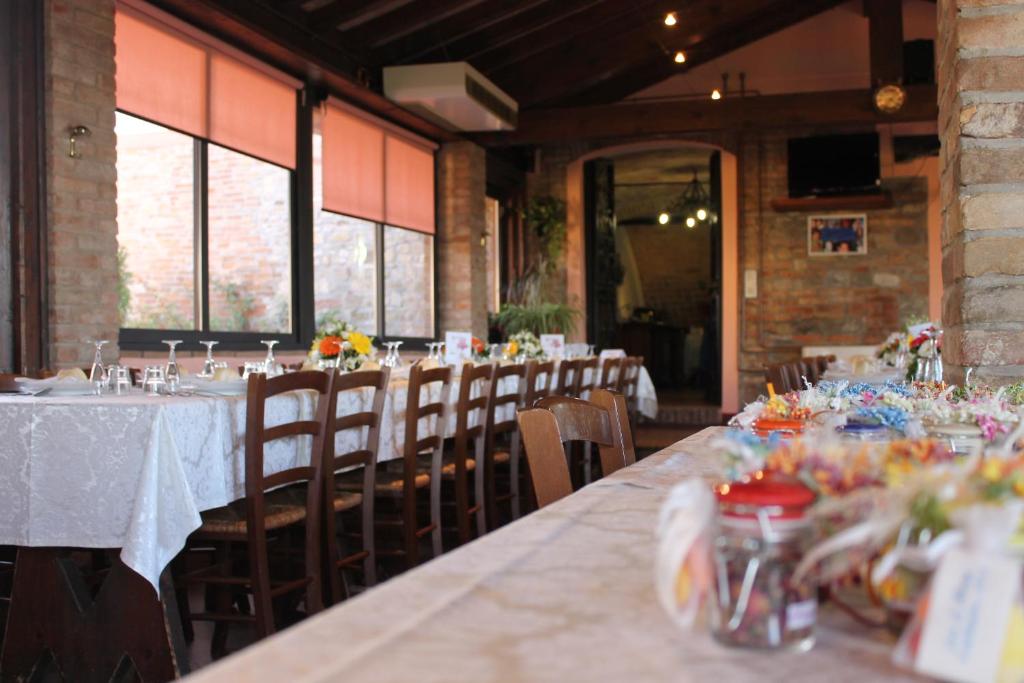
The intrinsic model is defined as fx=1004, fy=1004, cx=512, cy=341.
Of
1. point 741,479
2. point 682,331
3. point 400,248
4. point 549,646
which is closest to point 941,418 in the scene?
point 741,479

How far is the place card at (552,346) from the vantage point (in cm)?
767

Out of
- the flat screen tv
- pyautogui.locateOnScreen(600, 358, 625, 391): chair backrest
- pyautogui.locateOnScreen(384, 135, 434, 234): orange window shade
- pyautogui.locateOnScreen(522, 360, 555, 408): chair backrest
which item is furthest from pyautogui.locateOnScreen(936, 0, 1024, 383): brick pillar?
the flat screen tv

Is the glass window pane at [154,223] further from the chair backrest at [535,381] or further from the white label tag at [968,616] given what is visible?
the white label tag at [968,616]

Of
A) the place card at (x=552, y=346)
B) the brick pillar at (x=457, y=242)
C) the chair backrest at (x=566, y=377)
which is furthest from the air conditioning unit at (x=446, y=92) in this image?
the chair backrest at (x=566, y=377)

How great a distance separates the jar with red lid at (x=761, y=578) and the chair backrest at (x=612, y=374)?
5698mm

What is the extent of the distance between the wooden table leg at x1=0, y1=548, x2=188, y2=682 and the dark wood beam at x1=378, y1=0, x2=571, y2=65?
251 inches

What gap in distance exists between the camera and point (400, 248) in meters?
9.48

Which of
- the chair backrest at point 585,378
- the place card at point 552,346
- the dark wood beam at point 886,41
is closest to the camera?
the chair backrest at point 585,378

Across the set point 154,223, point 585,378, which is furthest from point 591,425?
point 154,223

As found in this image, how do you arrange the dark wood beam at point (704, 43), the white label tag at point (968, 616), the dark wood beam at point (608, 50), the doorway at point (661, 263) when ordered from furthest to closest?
1. the doorway at point (661, 263)
2. the dark wood beam at point (704, 43)
3. the dark wood beam at point (608, 50)
4. the white label tag at point (968, 616)

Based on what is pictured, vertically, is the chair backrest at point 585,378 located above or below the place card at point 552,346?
below

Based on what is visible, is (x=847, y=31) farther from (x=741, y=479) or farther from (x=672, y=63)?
(x=741, y=479)

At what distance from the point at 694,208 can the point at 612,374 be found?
22.3 ft

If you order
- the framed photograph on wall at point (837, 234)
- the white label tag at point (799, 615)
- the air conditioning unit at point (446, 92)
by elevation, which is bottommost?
the white label tag at point (799, 615)
